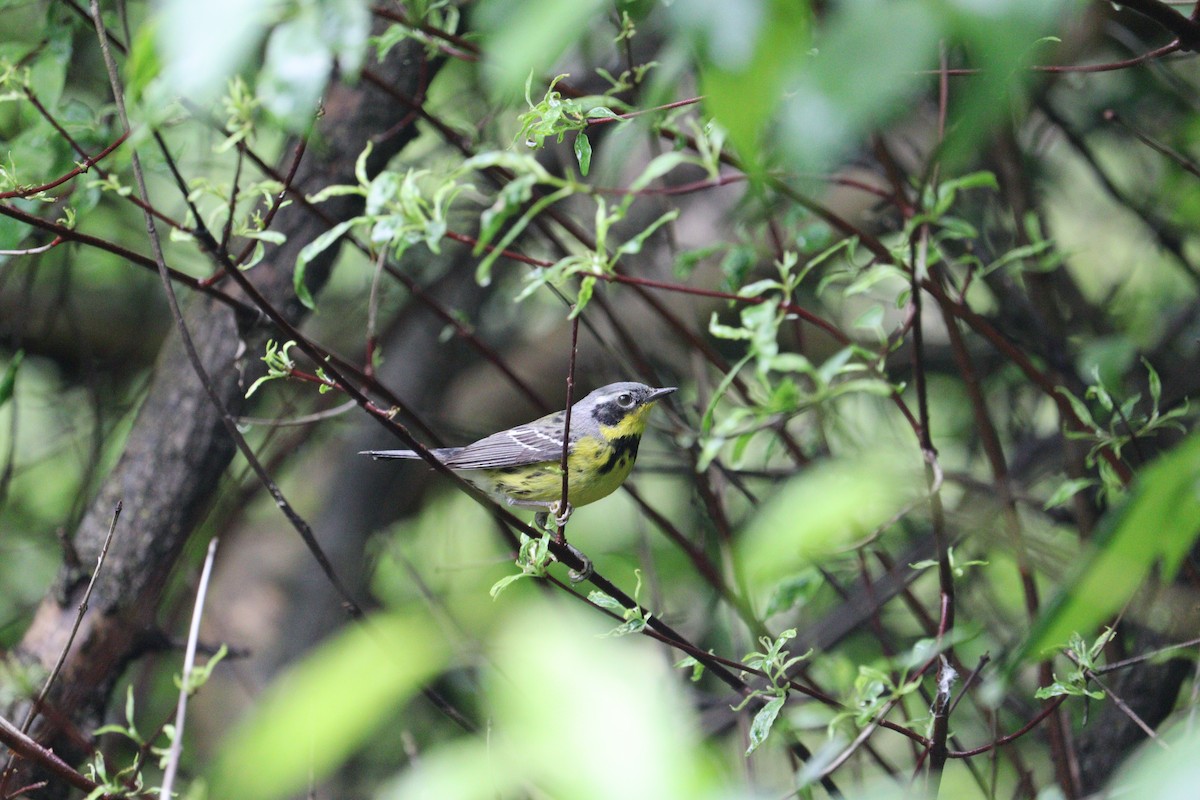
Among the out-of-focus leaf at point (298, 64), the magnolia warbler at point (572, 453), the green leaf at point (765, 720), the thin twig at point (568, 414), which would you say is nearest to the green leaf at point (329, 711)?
the out-of-focus leaf at point (298, 64)

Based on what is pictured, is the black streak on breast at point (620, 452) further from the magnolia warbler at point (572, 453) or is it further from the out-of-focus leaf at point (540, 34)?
the out-of-focus leaf at point (540, 34)

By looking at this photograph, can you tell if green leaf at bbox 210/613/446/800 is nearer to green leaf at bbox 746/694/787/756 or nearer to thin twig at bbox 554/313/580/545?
thin twig at bbox 554/313/580/545

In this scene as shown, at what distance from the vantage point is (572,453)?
3381mm

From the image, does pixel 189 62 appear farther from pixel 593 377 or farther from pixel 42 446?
pixel 42 446

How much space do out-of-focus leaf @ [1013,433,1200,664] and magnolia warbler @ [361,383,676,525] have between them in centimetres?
239

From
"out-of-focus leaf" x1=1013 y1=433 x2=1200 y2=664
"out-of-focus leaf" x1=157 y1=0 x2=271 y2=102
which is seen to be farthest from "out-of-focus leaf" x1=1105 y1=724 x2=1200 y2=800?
"out-of-focus leaf" x1=157 y1=0 x2=271 y2=102

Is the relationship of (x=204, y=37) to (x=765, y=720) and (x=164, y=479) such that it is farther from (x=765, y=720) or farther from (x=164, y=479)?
(x=164, y=479)

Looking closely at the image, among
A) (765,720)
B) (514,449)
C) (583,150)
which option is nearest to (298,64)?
(583,150)

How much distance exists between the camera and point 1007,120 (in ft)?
10.8

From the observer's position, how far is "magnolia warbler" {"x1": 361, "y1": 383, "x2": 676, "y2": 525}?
347cm

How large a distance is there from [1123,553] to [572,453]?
2562 mm

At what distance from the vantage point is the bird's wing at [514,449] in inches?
143

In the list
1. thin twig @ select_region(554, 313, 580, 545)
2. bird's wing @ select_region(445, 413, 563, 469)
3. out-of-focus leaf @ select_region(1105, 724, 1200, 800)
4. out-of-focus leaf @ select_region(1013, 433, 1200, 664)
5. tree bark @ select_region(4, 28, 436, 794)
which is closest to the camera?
out-of-focus leaf @ select_region(1105, 724, 1200, 800)

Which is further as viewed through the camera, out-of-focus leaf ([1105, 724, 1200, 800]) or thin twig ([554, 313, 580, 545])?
thin twig ([554, 313, 580, 545])
